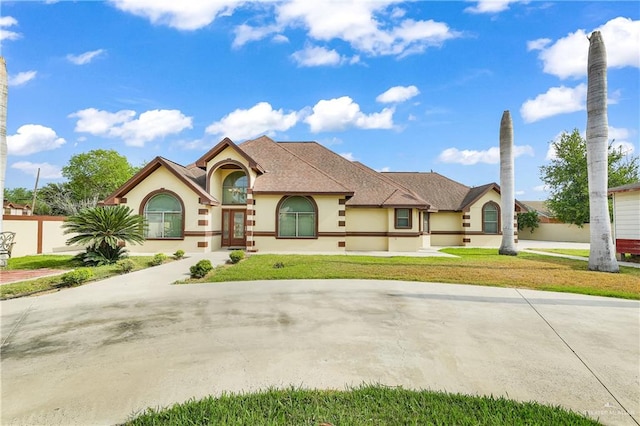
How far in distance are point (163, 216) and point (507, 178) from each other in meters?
20.0

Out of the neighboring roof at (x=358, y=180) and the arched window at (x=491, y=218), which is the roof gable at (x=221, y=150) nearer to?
the neighboring roof at (x=358, y=180)

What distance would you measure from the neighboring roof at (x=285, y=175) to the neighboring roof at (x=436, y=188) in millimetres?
9481

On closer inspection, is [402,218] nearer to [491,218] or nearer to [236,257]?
[491,218]

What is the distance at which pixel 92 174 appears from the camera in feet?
173

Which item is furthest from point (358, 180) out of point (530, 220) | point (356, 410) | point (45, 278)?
point (530, 220)

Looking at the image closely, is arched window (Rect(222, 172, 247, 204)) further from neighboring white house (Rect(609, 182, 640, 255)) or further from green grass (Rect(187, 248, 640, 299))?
neighboring white house (Rect(609, 182, 640, 255))

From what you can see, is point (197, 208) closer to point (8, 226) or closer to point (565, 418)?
point (8, 226)

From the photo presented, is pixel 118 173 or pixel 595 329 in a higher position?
pixel 118 173

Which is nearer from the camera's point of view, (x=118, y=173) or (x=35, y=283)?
(x=35, y=283)

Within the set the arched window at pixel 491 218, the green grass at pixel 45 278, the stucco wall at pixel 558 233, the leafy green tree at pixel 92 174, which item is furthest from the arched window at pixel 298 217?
the leafy green tree at pixel 92 174

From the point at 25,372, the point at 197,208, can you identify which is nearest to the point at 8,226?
the point at 197,208

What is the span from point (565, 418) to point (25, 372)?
19.9ft

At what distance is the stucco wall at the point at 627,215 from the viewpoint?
49.8ft

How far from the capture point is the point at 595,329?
559 cm
